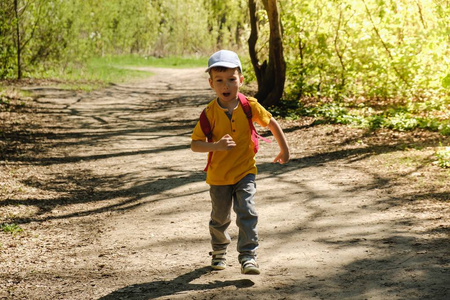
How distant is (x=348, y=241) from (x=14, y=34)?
16768 millimetres

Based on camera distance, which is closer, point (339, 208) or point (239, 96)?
point (239, 96)

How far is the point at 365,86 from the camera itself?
13594 mm

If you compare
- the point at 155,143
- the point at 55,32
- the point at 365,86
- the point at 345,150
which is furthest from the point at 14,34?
the point at 345,150

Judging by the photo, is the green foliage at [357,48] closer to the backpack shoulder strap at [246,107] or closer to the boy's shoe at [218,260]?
the backpack shoulder strap at [246,107]

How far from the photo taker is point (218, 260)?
14.5ft

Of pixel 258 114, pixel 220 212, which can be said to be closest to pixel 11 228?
pixel 220 212

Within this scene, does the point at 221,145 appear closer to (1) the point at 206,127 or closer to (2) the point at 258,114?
(1) the point at 206,127

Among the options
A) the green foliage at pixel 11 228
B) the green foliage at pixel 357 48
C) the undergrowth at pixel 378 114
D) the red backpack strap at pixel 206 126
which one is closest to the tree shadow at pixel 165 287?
the red backpack strap at pixel 206 126

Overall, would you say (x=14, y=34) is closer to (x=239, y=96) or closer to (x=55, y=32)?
(x=55, y=32)

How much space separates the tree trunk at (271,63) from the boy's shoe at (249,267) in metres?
9.77

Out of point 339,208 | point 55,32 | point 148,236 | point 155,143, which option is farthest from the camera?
point 55,32

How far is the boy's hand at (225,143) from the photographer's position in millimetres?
4027

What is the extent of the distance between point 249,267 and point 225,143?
919mm

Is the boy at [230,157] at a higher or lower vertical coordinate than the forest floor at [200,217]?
higher
